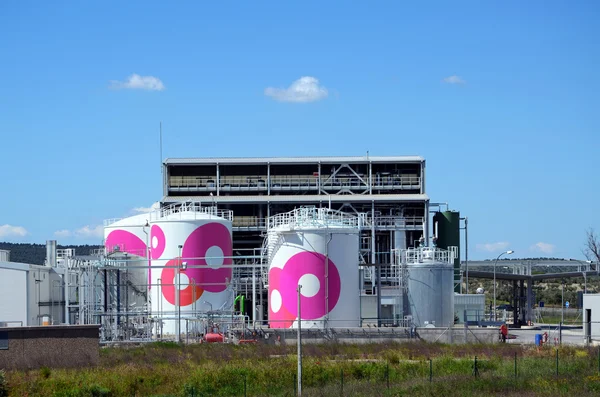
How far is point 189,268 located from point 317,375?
23.8m

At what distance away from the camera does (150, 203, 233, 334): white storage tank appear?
61.5 meters

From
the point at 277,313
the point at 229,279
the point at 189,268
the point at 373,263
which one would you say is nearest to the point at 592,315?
the point at 373,263

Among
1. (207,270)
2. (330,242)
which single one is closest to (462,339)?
(330,242)

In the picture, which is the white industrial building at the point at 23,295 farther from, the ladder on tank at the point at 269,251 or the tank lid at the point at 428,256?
the tank lid at the point at 428,256

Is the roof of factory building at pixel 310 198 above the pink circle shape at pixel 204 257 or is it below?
above

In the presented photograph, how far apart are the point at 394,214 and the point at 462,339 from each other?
24.3 m

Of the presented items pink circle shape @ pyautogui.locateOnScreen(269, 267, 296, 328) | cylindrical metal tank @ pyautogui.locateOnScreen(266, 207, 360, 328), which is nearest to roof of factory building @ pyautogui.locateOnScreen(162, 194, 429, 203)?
cylindrical metal tank @ pyautogui.locateOnScreen(266, 207, 360, 328)

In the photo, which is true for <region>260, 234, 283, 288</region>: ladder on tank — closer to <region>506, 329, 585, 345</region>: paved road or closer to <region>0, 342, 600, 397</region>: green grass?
<region>0, 342, 600, 397</region>: green grass

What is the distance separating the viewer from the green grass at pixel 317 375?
117 feet

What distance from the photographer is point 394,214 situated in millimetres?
80750

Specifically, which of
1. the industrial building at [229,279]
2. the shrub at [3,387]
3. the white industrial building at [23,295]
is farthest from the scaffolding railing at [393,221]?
the shrub at [3,387]

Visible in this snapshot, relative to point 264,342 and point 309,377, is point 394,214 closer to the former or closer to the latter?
point 264,342

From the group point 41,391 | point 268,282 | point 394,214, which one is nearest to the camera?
A: point 41,391

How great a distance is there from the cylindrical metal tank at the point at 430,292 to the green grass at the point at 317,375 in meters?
11.6
